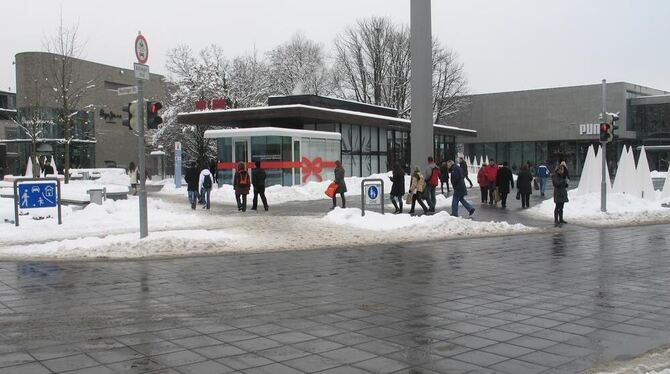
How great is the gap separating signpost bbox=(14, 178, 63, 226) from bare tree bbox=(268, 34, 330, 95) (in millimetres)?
44335

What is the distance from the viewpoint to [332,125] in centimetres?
3872

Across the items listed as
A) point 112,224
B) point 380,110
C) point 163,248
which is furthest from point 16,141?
point 163,248

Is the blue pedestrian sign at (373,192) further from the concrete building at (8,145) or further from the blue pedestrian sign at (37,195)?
the concrete building at (8,145)

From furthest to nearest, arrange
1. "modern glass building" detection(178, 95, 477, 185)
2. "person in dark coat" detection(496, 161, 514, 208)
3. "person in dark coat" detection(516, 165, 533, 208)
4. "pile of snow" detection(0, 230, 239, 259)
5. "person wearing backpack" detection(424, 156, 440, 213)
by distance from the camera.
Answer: "modern glass building" detection(178, 95, 477, 185) → "person in dark coat" detection(496, 161, 514, 208) → "person in dark coat" detection(516, 165, 533, 208) → "person wearing backpack" detection(424, 156, 440, 213) → "pile of snow" detection(0, 230, 239, 259)

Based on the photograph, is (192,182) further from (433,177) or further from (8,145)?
(8,145)

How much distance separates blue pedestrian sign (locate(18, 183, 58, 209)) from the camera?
51.2ft

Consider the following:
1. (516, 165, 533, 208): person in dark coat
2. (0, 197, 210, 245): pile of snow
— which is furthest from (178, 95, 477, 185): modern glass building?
(0, 197, 210, 245): pile of snow

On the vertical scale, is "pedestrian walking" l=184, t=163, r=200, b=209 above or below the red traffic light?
below

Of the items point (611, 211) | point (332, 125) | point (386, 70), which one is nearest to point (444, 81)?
point (386, 70)

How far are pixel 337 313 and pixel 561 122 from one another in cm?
6108

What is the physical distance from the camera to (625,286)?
330 inches

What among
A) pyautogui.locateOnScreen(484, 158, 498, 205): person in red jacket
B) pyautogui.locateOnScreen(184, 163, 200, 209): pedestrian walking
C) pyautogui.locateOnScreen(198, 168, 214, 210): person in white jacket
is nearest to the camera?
pyautogui.locateOnScreen(198, 168, 214, 210): person in white jacket

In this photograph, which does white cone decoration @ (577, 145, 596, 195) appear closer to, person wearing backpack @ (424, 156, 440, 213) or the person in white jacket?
person wearing backpack @ (424, 156, 440, 213)

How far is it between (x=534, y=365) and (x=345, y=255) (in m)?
6.80
